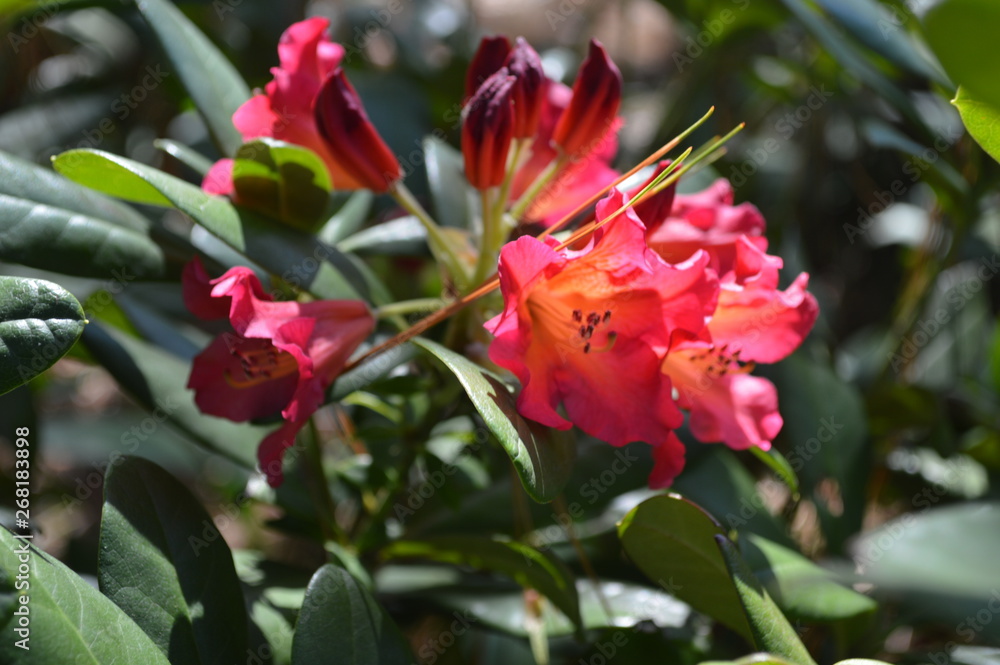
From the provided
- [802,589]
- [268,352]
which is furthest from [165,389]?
[802,589]

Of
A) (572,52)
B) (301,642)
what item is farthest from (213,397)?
(572,52)

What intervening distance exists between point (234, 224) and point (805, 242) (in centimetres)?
152

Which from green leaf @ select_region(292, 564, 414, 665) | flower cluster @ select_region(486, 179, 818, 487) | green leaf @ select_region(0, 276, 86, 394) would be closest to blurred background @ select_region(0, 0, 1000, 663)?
flower cluster @ select_region(486, 179, 818, 487)

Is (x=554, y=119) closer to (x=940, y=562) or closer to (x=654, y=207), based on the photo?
(x=654, y=207)

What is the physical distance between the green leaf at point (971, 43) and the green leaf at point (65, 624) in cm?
68

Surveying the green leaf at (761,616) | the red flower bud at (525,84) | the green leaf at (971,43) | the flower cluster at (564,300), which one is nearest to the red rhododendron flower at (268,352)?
the flower cluster at (564,300)

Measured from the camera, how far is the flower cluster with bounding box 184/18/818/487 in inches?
27.9

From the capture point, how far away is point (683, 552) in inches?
29.5

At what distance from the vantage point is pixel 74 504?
1853mm

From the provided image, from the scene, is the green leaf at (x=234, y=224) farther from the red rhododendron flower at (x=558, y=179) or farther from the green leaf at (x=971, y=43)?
the green leaf at (x=971, y=43)

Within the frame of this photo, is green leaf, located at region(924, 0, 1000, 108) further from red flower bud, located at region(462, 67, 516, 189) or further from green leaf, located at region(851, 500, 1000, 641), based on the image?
green leaf, located at region(851, 500, 1000, 641)

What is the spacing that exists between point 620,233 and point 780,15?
93 centimetres

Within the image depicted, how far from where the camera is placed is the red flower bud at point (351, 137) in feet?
2.65

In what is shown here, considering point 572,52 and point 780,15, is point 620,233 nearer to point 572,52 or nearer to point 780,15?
point 780,15
